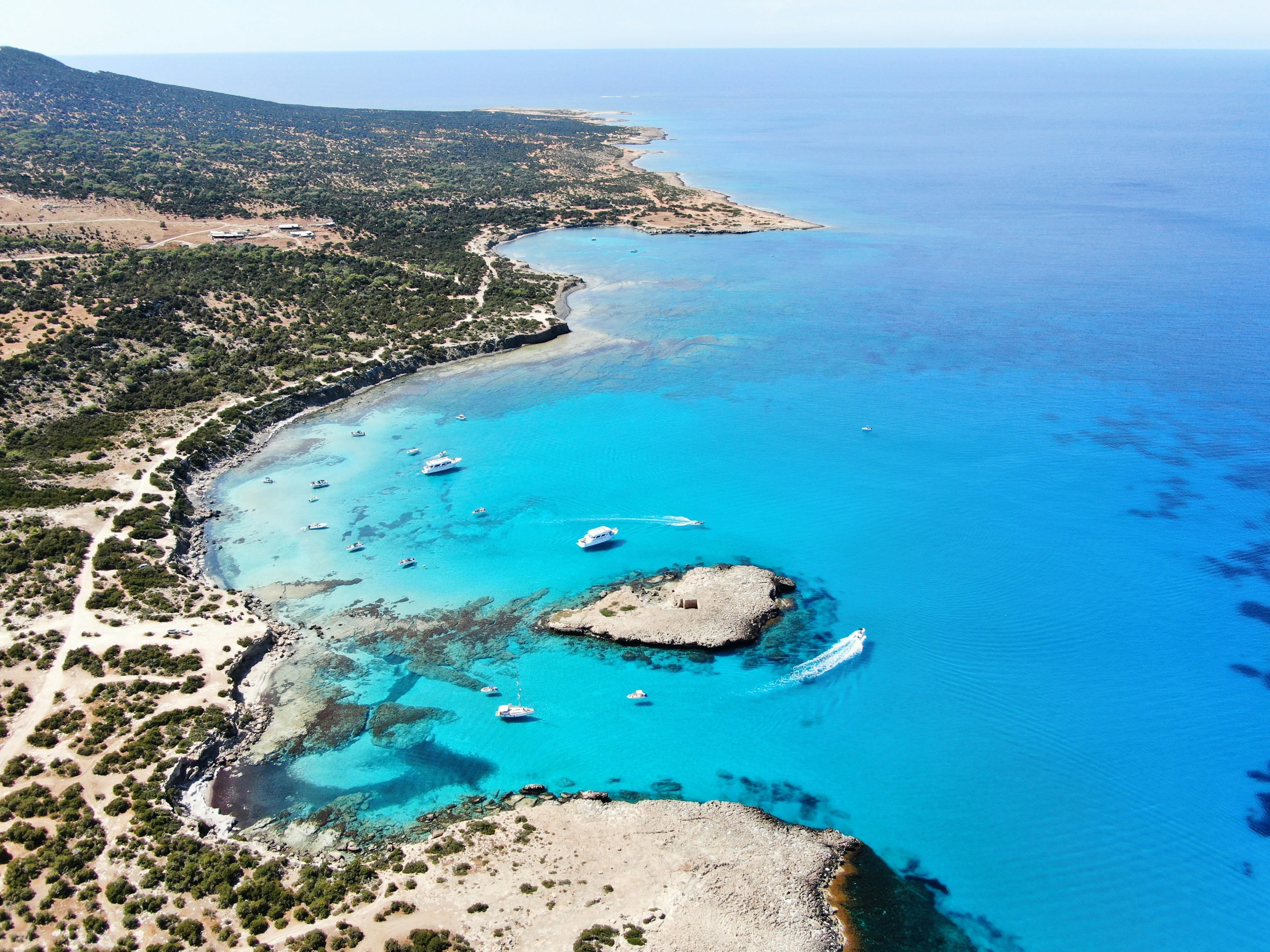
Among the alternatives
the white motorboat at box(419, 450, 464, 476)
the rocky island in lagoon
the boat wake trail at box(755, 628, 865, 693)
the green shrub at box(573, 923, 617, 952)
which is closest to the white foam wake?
the rocky island in lagoon

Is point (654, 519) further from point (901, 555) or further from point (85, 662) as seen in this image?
point (85, 662)

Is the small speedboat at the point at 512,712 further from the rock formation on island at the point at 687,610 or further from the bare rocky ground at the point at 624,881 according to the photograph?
the rock formation on island at the point at 687,610

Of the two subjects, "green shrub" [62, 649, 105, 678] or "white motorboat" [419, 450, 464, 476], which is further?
"white motorboat" [419, 450, 464, 476]

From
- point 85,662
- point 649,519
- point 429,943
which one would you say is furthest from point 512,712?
point 85,662

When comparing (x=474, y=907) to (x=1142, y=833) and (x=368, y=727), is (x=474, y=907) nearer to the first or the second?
(x=368, y=727)

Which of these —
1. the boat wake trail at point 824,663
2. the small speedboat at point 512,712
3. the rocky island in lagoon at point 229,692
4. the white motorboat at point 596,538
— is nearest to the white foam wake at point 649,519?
the white motorboat at point 596,538

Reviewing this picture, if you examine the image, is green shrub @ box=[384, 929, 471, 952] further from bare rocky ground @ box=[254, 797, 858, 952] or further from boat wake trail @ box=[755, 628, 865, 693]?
boat wake trail @ box=[755, 628, 865, 693]
